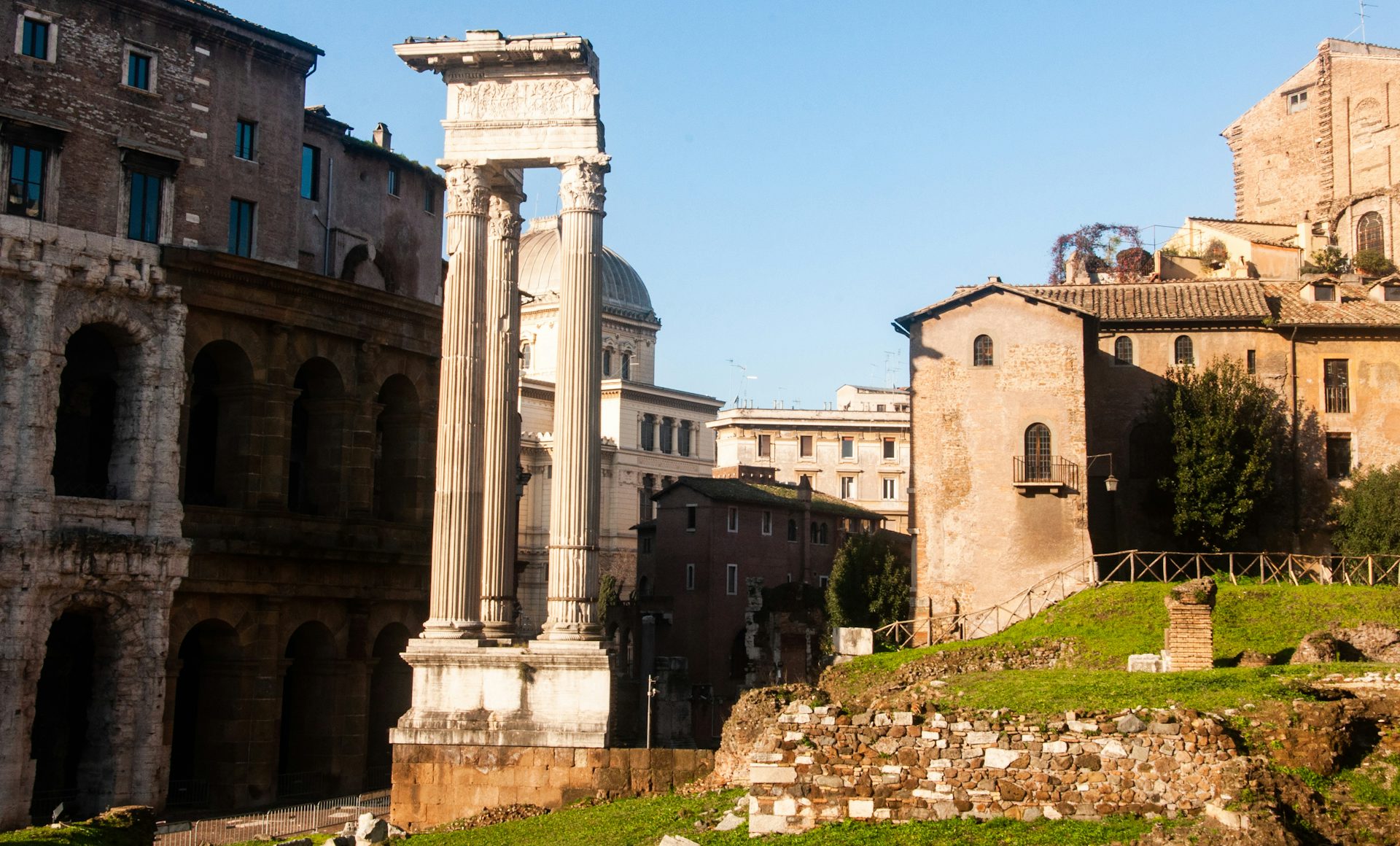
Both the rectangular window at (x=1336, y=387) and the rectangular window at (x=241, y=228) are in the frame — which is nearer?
the rectangular window at (x=241, y=228)

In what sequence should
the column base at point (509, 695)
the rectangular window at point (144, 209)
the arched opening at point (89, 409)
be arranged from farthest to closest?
the rectangular window at point (144, 209) < the arched opening at point (89, 409) < the column base at point (509, 695)

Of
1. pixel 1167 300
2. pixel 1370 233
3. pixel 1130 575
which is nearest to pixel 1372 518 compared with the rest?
pixel 1130 575

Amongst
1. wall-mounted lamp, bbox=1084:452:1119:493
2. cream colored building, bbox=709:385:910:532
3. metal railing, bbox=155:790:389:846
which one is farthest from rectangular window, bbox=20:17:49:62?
cream colored building, bbox=709:385:910:532

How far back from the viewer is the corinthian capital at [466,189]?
93.6 feet

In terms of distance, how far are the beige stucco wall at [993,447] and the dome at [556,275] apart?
4276 centimetres

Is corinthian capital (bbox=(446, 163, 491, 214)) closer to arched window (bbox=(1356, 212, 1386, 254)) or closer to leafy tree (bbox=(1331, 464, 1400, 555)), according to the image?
leafy tree (bbox=(1331, 464, 1400, 555))

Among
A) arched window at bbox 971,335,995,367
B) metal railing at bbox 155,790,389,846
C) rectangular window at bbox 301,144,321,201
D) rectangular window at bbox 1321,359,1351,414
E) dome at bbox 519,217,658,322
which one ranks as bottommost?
metal railing at bbox 155,790,389,846

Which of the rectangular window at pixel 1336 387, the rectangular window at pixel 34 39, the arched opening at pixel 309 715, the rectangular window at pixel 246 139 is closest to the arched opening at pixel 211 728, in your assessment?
the arched opening at pixel 309 715

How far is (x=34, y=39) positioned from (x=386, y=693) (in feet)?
59.1

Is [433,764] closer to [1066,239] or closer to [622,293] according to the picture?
[1066,239]

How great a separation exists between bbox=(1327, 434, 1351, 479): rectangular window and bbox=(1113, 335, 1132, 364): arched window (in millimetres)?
6200

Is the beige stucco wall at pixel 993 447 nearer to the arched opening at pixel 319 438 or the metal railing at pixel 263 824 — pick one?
the arched opening at pixel 319 438

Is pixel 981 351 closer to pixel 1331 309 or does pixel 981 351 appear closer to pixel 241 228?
pixel 1331 309

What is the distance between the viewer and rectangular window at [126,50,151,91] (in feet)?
121
